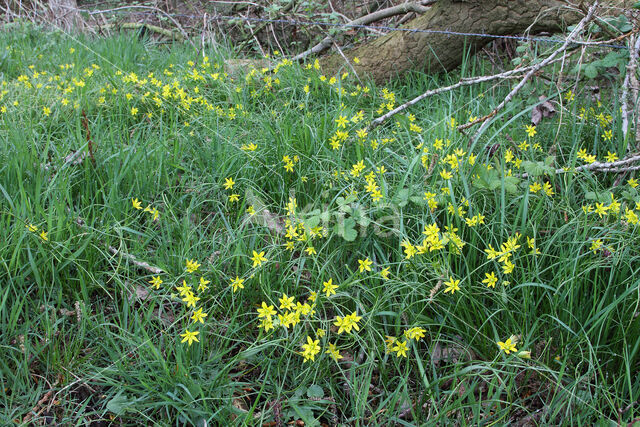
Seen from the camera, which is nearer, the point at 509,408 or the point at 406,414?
the point at 509,408

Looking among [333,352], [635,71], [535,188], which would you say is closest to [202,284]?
[333,352]

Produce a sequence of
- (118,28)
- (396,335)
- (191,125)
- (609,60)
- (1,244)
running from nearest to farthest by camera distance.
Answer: (396,335) → (1,244) → (609,60) → (191,125) → (118,28)

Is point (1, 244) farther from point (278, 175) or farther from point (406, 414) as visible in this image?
point (406, 414)

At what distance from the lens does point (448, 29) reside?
3.85 m

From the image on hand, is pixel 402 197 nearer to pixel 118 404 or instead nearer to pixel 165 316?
pixel 165 316

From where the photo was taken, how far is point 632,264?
197cm

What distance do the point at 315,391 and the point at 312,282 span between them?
41 cm

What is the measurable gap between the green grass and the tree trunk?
1.03 m

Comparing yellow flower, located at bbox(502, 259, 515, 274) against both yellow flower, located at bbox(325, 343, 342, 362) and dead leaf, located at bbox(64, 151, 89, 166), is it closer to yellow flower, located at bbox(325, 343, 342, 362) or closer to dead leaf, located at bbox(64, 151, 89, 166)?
yellow flower, located at bbox(325, 343, 342, 362)

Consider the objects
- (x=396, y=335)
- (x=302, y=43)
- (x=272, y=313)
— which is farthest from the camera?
(x=302, y=43)

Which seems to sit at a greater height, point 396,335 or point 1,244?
point 1,244

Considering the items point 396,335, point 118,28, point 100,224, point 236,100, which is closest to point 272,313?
point 396,335

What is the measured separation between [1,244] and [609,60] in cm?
297

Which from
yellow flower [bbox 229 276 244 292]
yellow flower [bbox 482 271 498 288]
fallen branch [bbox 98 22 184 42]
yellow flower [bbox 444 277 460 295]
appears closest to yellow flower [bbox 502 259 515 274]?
yellow flower [bbox 482 271 498 288]
